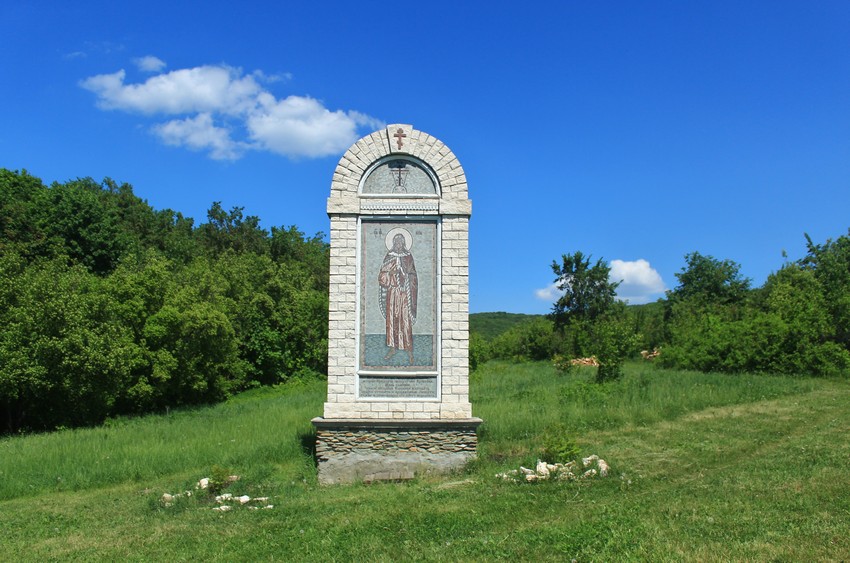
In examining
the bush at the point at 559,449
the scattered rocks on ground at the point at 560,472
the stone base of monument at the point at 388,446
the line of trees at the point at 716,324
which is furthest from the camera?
the line of trees at the point at 716,324

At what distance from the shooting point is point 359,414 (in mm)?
12047

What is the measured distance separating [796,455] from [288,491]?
846 centimetres

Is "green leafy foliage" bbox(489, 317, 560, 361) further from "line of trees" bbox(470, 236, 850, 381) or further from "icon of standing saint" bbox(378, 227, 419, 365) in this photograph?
"icon of standing saint" bbox(378, 227, 419, 365)

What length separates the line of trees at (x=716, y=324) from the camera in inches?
979

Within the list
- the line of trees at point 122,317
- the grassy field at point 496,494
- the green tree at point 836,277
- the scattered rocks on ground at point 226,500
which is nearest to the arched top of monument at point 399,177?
the grassy field at point 496,494

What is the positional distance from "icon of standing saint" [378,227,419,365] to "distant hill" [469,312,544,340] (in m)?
88.2

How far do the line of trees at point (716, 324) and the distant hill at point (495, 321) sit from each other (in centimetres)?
4551

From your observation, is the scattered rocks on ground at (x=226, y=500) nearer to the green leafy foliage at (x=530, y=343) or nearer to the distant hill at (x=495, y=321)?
the green leafy foliage at (x=530, y=343)

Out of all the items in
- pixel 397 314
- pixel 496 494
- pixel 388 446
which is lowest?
pixel 496 494

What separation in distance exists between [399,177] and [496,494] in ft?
20.2

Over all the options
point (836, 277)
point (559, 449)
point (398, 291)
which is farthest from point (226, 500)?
point (836, 277)

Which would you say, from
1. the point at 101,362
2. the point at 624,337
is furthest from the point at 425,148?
the point at 101,362

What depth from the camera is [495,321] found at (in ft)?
365

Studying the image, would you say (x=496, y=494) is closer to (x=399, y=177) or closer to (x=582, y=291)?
(x=399, y=177)
